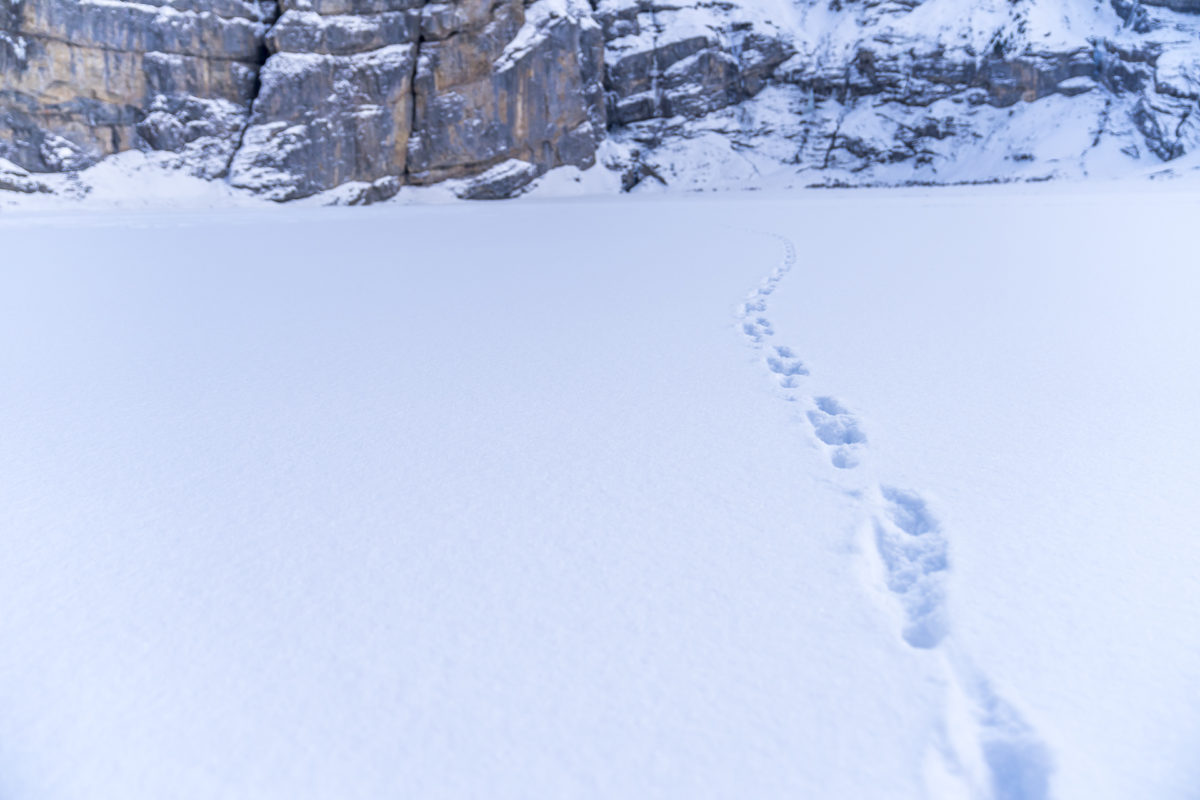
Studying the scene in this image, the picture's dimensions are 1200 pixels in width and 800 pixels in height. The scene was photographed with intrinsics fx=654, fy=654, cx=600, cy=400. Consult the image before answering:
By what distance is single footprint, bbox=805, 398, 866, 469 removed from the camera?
2191 mm

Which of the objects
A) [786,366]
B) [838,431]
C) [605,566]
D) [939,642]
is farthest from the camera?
[786,366]

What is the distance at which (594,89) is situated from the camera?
41.9 m

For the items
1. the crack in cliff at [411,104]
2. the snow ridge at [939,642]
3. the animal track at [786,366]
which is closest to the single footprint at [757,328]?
the animal track at [786,366]

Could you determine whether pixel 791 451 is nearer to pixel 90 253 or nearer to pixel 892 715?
pixel 892 715

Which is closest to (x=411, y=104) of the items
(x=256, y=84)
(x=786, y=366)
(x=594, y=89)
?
(x=256, y=84)

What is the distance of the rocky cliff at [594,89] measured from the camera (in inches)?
1136

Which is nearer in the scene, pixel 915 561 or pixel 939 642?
pixel 939 642

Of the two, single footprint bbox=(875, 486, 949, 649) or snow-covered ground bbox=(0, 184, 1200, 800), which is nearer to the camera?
snow-covered ground bbox=(0, 184, 1200, 800)

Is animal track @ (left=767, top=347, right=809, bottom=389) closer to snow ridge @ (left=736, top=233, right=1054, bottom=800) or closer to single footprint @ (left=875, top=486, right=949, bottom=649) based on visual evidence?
snow ridge @ (left=736, top=233, right=1054, bottom=800)

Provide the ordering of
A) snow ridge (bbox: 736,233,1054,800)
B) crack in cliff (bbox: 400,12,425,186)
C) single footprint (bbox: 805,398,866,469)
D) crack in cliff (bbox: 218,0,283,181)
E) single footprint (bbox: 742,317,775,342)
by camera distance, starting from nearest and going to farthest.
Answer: snow ridge (bbox: 736,233,1054,800) → single footprint (bbox: 805,398,866,469) → single footprint (bbox: 742,317,775,342) → crack in cliff (bbox: 218,0,283,181) → crack in cliff (bbox: 400,12,425,186)

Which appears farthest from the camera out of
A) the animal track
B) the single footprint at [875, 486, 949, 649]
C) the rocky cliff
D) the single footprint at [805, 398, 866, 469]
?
the rocky cliff

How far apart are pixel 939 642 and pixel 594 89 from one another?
1787 inches

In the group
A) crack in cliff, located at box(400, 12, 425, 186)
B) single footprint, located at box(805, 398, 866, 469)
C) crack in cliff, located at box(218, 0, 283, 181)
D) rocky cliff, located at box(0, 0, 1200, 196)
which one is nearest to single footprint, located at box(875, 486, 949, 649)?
single footprint, located at box(805, 398, 866, 469)

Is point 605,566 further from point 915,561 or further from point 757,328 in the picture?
point 757,328
